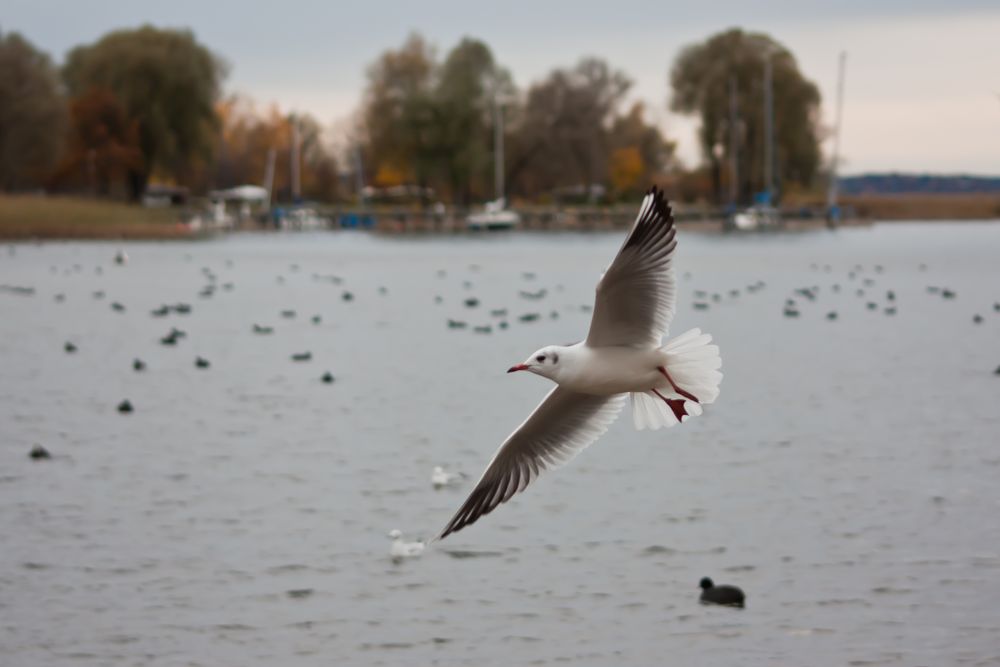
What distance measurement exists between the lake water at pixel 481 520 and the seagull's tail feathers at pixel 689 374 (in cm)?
250

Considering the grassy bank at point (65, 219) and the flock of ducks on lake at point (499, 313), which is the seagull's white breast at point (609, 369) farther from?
the grassy bank at point (65, 219)

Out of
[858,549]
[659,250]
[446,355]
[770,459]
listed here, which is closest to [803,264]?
[446,355]

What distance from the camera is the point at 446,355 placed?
32219mm

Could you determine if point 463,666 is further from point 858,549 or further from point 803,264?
point 803,264

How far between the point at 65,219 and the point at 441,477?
73313mm

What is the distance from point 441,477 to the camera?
57.5 feet

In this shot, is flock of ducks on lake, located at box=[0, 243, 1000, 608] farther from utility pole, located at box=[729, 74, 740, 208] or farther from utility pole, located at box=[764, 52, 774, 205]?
utility pole, located at box=[729, 74, 740, 208]

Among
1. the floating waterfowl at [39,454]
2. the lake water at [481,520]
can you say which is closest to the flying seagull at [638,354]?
the lake water at [481,520]

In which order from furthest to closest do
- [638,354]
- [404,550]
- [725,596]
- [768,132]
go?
[768,132]
[404,550]
[725,596]
[638,354]

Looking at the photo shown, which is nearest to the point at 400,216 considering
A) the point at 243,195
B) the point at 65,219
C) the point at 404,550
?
the point at 243,195

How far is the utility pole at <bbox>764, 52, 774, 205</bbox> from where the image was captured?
100250 millimetres

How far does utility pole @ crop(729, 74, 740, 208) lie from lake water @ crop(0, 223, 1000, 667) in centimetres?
6812

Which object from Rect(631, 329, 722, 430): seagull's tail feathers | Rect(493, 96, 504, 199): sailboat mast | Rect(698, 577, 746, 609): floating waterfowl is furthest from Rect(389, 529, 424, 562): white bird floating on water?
Rect(493, 96, 504, 199): sailboat mast

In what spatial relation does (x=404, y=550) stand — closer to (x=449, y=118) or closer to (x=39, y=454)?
(x=39, y=454)
